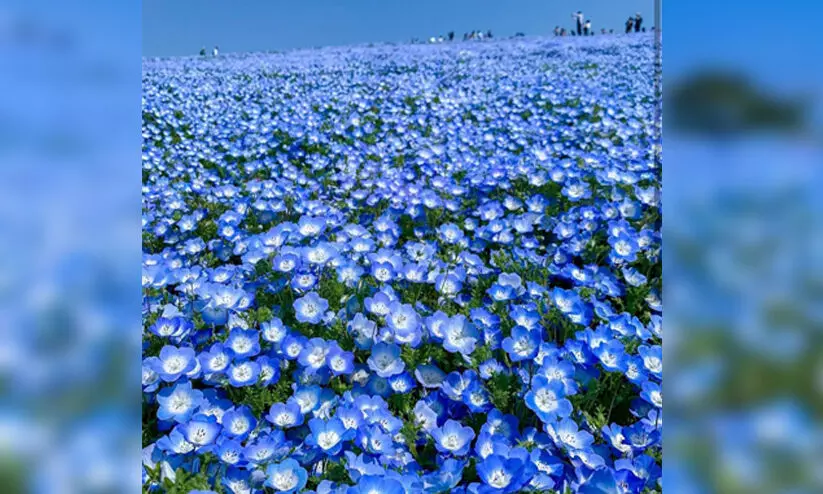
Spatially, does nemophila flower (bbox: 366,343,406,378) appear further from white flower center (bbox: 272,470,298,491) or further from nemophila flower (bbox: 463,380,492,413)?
white flower center (bbox: 272,470,298,491)

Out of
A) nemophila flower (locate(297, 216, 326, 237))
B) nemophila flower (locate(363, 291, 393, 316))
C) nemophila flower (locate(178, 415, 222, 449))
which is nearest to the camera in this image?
nemophila flower (locate(178, 415, 222, 449))

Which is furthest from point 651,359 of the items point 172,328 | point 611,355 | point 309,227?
point 309,227

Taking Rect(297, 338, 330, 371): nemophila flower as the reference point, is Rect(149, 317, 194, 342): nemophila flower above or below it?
above

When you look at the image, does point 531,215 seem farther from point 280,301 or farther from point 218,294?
point 218,294

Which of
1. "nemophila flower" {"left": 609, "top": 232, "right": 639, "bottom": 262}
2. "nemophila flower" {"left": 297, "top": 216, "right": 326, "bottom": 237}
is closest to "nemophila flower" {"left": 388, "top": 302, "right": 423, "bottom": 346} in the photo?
"nemophila flower" {"left": 297, "top": 216, "right": 326, "bottom": 237}

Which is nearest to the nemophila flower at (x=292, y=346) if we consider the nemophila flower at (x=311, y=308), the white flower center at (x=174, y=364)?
the nemophila flower at (x=311, y=308)

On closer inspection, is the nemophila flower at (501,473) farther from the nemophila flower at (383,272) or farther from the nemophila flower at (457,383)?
the nemophila flower at (383,272)
